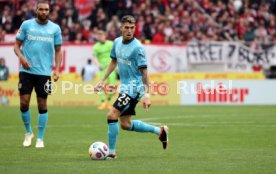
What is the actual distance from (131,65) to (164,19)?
21.0 metres

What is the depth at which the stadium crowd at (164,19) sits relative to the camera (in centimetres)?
3278

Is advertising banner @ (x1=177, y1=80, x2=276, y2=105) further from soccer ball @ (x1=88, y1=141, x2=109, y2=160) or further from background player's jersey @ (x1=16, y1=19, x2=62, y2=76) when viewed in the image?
soccer ball @ (x1=88, y1=141, x2=109, y2=160)

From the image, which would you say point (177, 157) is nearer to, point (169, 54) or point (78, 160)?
point (78, 160)

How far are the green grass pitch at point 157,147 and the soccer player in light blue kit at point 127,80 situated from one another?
21.0 inches

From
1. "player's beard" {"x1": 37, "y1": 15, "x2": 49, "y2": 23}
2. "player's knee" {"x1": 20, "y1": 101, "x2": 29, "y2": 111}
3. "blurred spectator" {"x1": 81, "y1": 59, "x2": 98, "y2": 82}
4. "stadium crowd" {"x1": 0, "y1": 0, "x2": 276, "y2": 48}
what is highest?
"stadium crowd" {"x1": 0, "y1": 0, "x2": 276, "y2": 48}

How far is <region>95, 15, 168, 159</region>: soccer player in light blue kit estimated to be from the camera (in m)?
12.2

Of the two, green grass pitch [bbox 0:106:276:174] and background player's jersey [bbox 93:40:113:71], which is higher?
background player's jersey [bbox 93:40:113:71]

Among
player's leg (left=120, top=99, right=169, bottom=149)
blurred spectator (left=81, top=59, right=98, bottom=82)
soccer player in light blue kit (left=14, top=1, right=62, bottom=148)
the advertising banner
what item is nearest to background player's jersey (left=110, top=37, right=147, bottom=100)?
player's leg (left=120, top=99, right=169, bottom=149)

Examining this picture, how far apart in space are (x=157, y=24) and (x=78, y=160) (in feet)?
71.8

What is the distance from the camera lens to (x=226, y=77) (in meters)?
30.9

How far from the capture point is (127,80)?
1250 centimetres

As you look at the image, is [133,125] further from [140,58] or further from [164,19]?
[164,19]

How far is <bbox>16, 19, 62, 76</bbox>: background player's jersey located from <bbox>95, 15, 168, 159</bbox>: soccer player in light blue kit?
1.96 metres

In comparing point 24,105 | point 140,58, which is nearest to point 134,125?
point 140,58
